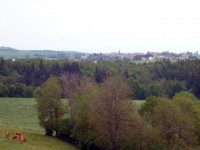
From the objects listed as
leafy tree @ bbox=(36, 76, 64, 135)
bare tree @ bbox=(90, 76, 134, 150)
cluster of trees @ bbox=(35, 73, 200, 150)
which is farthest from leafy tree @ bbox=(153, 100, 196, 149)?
leafy tree @ bbox=(36, 76, 64, 135)

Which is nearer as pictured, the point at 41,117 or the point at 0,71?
the point at 41,117

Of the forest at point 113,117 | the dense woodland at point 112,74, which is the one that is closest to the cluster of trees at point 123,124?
the forest at point 113,117

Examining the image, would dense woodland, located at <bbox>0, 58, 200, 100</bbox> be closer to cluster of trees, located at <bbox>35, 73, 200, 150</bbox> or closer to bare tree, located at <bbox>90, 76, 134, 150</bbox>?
cluster of trees, located at <bbox>35, 73, 200, 150</bbox>

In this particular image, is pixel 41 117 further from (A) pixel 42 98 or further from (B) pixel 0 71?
(B) pixel 0 71

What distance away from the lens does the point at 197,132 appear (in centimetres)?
7094

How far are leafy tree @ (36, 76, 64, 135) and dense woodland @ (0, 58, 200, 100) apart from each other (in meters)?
81.9

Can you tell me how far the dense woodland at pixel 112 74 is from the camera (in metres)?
166

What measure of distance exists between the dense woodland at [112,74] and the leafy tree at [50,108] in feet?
269

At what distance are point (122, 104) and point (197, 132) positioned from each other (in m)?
20.1

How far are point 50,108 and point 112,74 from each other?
10786 centimetres

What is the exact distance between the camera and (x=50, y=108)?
72938 millimetres

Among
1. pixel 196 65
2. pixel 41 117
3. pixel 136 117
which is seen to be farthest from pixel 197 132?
pixel 196 65

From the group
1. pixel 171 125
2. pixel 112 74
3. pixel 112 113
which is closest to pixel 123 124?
pixel 112 113

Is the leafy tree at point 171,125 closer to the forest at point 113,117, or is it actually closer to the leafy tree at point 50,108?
the forest at point 113,117
